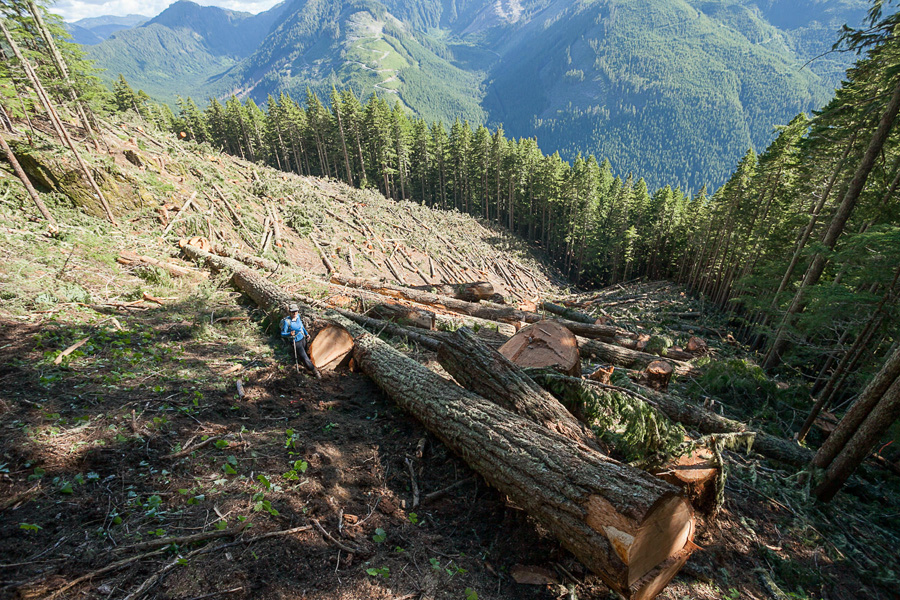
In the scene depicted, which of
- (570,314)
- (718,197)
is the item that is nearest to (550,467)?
(570,314)

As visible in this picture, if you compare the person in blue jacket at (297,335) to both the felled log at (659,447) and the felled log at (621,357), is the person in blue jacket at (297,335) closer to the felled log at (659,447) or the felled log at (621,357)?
the felled log at (659,447)

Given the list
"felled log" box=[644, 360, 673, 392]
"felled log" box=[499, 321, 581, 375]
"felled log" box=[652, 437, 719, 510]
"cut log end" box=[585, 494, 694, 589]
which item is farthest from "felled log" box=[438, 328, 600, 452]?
"felled log" box=[644, 360, 673, 392]

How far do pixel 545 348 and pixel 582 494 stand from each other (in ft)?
12.1

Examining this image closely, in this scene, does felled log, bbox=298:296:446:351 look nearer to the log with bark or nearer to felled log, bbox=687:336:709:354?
the log with bark

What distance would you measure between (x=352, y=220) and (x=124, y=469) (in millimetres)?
20932

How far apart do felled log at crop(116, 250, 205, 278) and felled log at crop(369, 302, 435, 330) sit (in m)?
5.82

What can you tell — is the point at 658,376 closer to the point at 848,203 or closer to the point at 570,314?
the point at 570,314

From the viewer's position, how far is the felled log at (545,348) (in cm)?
675

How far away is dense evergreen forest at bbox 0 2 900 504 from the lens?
8094mm

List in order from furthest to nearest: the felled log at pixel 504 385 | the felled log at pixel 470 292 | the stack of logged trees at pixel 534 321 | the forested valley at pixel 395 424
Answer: the felled log at pixel 470 292, the stack of logged trees at pixel 534 321, the felled log at pixel 504 385, the forested valley at pixel 395 424

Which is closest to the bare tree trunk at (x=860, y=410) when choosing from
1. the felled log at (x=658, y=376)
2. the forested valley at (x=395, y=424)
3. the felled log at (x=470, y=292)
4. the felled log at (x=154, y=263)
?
the forested valley at (x=395, y=424)

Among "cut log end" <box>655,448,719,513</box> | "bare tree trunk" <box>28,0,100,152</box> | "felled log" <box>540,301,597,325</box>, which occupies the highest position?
"bare tree trunk" <box>28,0,100,152</box>

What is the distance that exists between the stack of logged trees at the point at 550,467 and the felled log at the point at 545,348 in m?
1.38

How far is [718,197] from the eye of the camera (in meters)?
27.9
